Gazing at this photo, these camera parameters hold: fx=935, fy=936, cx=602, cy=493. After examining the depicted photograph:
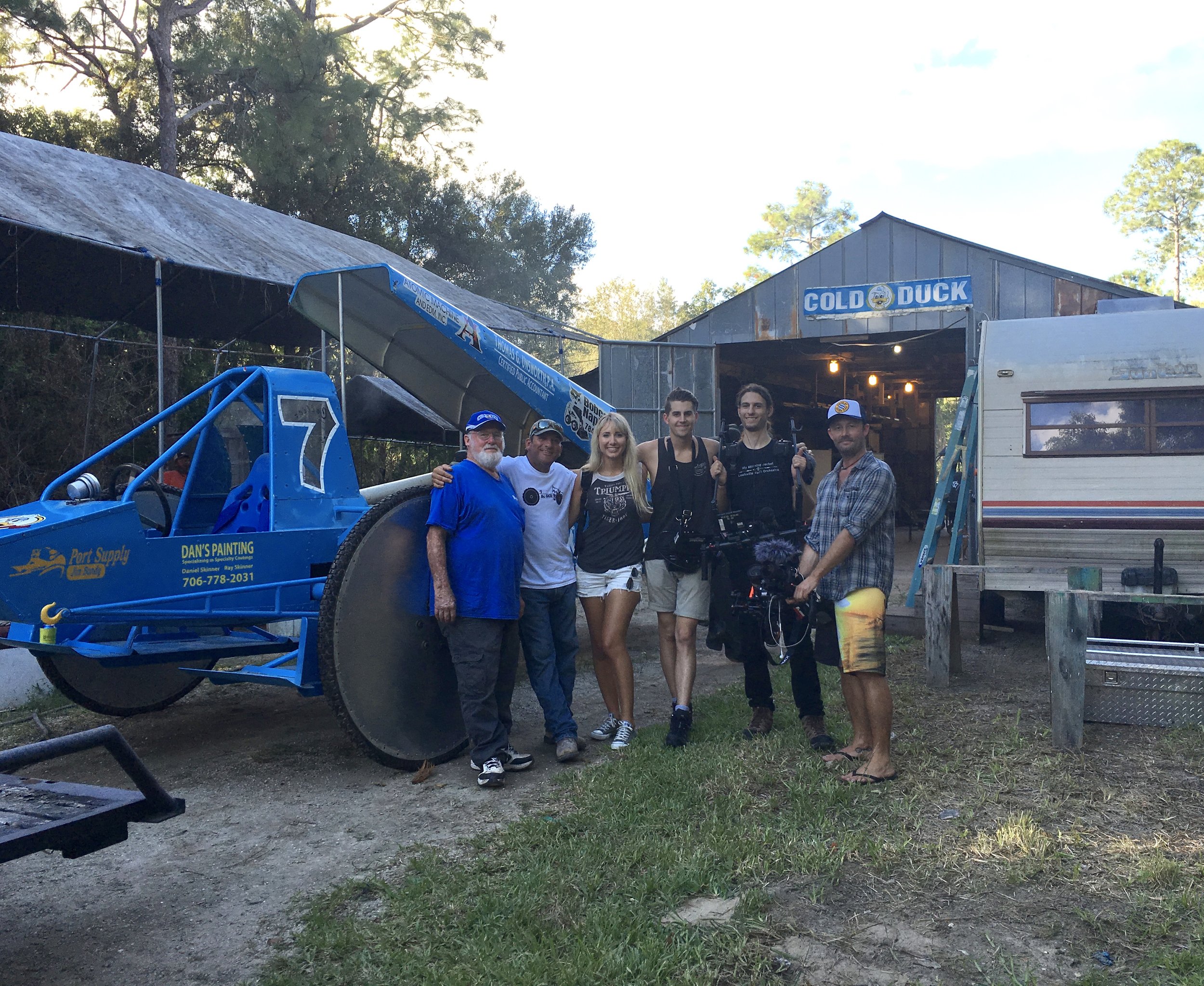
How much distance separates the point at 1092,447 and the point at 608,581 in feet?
17.2

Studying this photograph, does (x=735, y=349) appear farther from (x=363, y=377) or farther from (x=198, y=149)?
(x=198, y=149)

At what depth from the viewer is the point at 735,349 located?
1897 cm

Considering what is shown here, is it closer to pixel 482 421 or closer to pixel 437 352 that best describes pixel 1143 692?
pixel 482 421

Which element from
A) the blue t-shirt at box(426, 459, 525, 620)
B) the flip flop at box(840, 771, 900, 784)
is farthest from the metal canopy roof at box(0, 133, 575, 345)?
the flip flop at box(840, 771, 900, 784)

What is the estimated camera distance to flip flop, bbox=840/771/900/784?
4.42m

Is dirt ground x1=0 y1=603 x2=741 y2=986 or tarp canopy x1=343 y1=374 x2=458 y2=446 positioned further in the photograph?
tarp canopy x1=343 y1=374 x2=458 y2=446

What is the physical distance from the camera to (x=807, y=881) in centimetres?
345

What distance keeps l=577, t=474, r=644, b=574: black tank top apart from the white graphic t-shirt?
0.40ft

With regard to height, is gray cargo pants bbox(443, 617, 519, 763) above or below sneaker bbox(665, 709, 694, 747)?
above

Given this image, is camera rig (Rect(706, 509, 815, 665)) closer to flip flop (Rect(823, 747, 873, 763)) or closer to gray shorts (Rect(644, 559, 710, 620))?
gray shorts (Rect(644, 559, 710, 620))

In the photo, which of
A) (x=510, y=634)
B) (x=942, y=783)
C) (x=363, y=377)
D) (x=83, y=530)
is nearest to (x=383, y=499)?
(x=510, y=634)

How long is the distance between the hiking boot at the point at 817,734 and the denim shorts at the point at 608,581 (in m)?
1.18

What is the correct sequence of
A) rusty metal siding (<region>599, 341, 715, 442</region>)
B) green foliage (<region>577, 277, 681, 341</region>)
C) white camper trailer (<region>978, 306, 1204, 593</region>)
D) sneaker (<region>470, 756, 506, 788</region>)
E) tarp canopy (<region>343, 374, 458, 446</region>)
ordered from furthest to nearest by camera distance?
green foliage (<region>577, 277, 681, 341</region>) → rusty metal siding (<region>599, 341, 715, 442</region>) → tarp canopy (<region>343, 374, 458, 446</region>) → white camper trailer (<region>978, 306, 1204, 593</region>) → sneaker (<region>470, 756, 506, 788</region>)

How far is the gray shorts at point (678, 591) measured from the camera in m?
5.18
